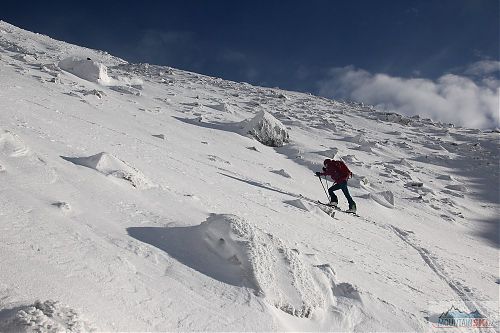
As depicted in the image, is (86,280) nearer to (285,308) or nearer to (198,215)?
(285,308)

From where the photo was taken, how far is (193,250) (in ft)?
17.1

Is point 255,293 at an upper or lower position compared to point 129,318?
→ upper

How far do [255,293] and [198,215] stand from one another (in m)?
2.42

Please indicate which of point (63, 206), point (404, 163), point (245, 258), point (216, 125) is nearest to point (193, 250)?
point (245, 258)

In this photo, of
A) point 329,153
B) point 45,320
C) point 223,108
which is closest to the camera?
point 45,320

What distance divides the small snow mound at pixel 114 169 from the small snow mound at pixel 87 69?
20.1m

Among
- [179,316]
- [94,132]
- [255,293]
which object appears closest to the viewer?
[179,316]

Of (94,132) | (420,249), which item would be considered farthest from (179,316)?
(94,132)

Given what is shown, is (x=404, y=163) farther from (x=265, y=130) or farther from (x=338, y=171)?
(x=338, y=171)

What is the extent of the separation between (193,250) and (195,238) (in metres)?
0.23

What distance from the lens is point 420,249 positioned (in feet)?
33.4

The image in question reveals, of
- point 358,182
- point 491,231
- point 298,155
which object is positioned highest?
point 298,155

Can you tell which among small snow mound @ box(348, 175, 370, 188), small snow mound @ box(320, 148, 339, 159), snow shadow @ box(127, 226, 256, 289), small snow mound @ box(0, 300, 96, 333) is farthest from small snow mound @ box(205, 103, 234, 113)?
small snow mound @ box(0, 300, 96, 333)

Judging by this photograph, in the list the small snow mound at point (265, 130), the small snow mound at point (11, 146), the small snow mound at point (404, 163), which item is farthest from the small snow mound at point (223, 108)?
the small snow mound at point (11, 146)
